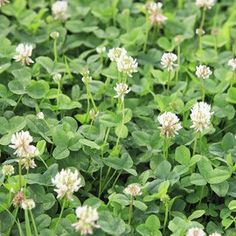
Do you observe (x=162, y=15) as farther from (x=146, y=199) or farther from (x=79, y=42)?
(x=146, y=199)

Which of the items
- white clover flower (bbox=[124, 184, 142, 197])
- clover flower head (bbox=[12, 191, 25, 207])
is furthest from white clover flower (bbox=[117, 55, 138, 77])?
clover flower head (bbox=[12, 191, 25, 207])

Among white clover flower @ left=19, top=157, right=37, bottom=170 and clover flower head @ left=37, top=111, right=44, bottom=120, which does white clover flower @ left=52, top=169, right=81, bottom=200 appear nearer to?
white clover flower @ left=19, top=157, right=37, bottom=170

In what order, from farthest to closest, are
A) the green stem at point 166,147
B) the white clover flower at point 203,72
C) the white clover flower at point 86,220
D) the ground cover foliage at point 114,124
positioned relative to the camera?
the white clover flower at point 203,72 → the green stem at point 166,147 → the ground cover foliage at point 114,124 → the white clover flower at point 86,220

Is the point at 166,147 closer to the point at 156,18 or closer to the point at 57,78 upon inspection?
the point at 57,78

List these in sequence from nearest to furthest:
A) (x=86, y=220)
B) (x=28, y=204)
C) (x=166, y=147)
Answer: (x=86, y=220) → (x=28, y=204) → (x=166, y=147)

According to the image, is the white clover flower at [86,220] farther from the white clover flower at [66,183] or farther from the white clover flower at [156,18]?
the white clover flower at [156,18]

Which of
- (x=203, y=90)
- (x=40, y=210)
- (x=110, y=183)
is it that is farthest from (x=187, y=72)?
(x=40, y=210)

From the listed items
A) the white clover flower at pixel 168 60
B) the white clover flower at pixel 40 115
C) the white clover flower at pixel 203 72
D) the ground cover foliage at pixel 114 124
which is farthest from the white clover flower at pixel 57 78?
the white clover flower at pixel 203 72

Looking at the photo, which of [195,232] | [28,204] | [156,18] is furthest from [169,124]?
[156,18]
